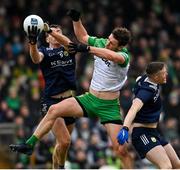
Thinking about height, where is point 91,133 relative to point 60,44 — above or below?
below

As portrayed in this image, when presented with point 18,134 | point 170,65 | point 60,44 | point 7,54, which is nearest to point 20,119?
point 18,134

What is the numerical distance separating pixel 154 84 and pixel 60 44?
5.11ft

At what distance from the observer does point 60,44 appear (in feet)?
43.2

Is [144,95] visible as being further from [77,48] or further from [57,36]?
[57,36]

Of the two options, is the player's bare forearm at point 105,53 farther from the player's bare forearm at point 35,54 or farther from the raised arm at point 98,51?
the player's bare forearm at point 35,54

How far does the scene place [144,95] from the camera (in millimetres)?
12492

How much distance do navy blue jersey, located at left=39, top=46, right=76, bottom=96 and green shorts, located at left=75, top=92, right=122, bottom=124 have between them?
59 cm

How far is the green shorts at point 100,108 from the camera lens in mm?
13008

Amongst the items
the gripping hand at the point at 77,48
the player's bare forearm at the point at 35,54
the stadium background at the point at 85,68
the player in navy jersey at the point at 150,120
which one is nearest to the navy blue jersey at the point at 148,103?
the player in navy jersey at the point at 150,120

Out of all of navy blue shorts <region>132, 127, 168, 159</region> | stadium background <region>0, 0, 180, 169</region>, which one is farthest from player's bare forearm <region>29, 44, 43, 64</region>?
stadium background <region>0, 0, 180, 169</region>

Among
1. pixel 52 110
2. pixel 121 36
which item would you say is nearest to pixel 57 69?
pixel 52 110

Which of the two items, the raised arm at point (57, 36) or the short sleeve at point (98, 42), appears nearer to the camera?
the raised arm at point (57, 36)

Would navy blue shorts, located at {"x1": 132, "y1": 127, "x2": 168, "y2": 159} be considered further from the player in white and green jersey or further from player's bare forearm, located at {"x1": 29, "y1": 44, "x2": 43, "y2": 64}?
player's bare forearm, located at {"x1": 29, "y1": 44, "x2": 43, "y2": 64}

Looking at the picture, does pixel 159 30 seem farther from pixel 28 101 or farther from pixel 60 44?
pixel 60 44
